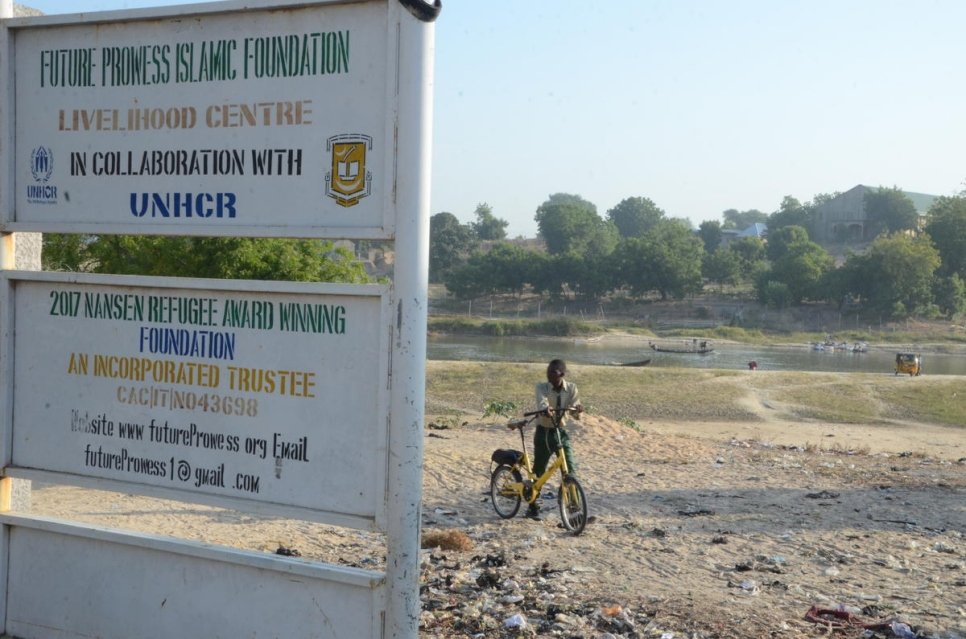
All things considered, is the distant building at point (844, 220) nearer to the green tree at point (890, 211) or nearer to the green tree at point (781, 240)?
the green tree at point (890, 211)

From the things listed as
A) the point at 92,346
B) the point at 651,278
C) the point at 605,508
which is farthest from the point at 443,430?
the point at 651,278

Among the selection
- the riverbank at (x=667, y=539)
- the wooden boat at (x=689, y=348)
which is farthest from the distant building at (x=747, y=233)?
the riverbank at (x=667, y=539)

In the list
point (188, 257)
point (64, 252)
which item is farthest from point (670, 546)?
point (64, 252)

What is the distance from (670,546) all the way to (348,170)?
5.22m

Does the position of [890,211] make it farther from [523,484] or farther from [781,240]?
[523,484]

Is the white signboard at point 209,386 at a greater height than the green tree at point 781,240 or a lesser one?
lesser

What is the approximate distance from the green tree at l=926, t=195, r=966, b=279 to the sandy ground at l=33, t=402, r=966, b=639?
261 ft

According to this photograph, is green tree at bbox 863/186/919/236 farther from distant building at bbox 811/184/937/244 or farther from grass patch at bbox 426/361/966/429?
grass patch at bbox 426/361/966/429

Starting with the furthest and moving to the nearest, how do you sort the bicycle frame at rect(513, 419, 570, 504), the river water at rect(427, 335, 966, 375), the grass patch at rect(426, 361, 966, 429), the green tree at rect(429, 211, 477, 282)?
the green tree at rect(429, 211, 477, 282), the river water at rect(427, 335, 966, 375), the grass patch at rect(426, 361, 966, 429), the bicycle frame at rect(513, 419, 570, 504)

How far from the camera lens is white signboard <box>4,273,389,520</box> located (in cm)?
390

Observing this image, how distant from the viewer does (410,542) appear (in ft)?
12.4

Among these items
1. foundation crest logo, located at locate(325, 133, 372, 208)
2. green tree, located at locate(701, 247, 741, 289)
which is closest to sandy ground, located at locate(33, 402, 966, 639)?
foundation crest logo, located at locate(325, 133, 372, 208)

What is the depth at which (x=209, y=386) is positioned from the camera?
13.7 ft

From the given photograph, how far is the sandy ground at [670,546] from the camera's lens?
5.68 meters
